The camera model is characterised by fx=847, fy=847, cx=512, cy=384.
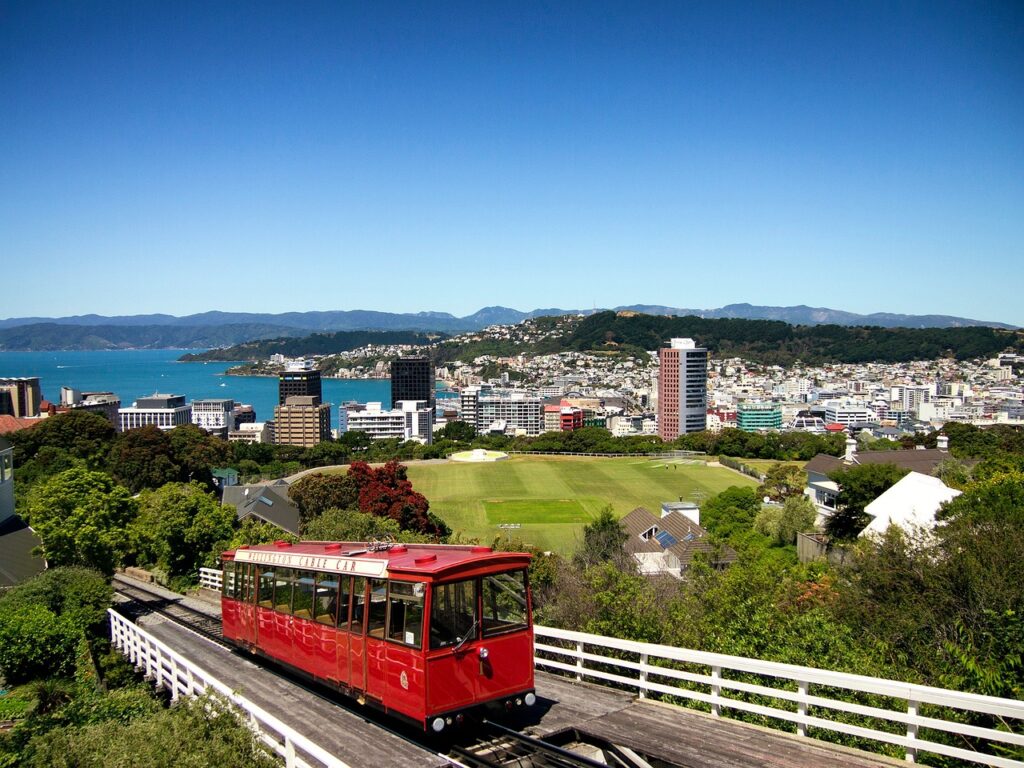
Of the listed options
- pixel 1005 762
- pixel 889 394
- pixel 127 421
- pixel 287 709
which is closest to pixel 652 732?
pixel 1005 762

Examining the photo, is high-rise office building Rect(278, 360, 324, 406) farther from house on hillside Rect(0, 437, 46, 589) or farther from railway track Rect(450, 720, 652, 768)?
railway track Rect(450, 720, 652, 768)

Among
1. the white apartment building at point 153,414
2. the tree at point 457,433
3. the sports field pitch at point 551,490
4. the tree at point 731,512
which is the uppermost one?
the tree at point 731,512

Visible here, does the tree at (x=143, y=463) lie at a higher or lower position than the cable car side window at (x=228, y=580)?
lower

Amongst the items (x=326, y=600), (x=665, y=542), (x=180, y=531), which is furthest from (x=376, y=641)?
(x=665, y=542)

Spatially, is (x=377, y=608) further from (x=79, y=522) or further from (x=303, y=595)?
(x=79, y=522)

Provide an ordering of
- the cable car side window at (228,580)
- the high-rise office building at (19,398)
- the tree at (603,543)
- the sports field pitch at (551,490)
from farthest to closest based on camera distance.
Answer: the high-rise office building at (19,398) → the sports field pitch at (551,490) → the tree at (603,543) → the cable car side window at (228,580)

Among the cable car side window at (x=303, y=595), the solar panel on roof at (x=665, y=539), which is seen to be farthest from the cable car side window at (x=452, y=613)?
the solar panel on roof at (x=665, y=539)

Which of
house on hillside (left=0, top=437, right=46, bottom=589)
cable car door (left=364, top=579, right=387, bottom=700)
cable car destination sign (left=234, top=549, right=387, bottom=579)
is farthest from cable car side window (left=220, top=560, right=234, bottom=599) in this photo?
Answer: house on hillside (left=0, top=437, right=46, bottom=589)

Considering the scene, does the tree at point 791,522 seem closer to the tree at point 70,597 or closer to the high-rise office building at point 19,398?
the tree at point 70,597
